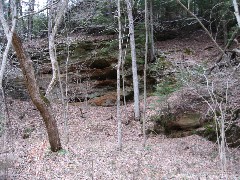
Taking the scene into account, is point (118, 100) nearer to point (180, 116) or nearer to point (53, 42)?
point (180, 116)

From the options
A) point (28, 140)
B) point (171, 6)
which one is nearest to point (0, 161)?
point (28, 140)

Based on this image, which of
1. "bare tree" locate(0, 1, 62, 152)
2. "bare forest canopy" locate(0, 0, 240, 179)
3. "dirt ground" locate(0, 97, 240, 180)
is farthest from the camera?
→ "dirt ground" locate(0, 97, 240, 180)

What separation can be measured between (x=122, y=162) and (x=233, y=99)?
4.94 metres

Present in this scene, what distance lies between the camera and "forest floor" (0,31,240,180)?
10.8 meters

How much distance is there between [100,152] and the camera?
1341 cm

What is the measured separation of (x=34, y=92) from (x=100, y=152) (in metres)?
4.21

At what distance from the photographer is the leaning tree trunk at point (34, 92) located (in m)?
10.0

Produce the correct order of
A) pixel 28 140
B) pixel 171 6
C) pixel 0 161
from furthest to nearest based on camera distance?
pixel 171 6
pixel 28 140
pixel 0 161

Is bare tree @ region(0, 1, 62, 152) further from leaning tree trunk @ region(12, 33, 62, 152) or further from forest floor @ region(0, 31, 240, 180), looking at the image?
forest floor @ region(0, 31, 240, 180)

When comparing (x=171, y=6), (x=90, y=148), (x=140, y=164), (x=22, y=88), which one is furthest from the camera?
(x=171, y=6)

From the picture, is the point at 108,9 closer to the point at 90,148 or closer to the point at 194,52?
the point at 194,52

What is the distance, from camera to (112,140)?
52.7 ft

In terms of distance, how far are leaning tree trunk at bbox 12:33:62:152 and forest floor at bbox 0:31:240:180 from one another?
78 cm

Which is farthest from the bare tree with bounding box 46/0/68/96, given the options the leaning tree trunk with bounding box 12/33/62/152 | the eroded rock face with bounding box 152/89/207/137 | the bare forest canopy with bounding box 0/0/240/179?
the eroded rock face with bounding box 152/89/207/137
